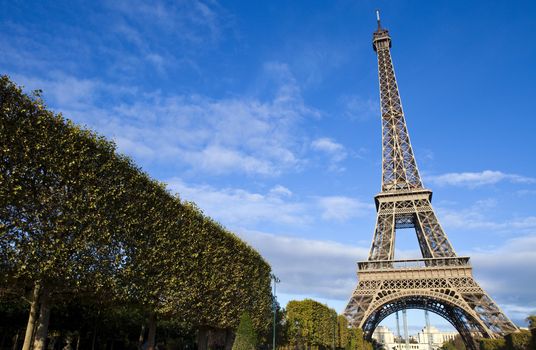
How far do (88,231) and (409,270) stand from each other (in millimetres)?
38817

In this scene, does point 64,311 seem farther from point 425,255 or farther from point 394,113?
point 394,113

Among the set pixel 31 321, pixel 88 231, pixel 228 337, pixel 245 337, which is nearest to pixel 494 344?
pixel 228 337

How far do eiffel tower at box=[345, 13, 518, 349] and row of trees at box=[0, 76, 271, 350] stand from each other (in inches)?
1083

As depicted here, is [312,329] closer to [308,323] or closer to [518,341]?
[308,323]

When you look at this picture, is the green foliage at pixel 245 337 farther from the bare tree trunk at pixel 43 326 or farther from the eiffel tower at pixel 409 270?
the eiffel tower at pixel 409 270

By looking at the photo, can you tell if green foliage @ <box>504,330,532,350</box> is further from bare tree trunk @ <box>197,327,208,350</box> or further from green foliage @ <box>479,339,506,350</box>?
bare tree trunk @ <box>197,327,208,350</box>

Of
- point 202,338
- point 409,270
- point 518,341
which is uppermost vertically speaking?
point 409,270

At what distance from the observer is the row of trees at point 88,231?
41.7 ft

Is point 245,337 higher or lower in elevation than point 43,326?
lower

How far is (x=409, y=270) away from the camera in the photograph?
1741 inches

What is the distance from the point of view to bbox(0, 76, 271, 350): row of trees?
12719 millimetres

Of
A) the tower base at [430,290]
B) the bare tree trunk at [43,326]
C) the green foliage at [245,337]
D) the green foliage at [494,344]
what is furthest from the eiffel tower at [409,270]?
the bare tree trunk at [43,326]

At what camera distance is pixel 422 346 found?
449ft

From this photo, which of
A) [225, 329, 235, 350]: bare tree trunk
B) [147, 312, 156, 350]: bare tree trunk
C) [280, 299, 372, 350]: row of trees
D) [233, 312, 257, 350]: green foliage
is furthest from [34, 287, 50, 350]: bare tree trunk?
[280, 299, 372, 350]: row of trees
